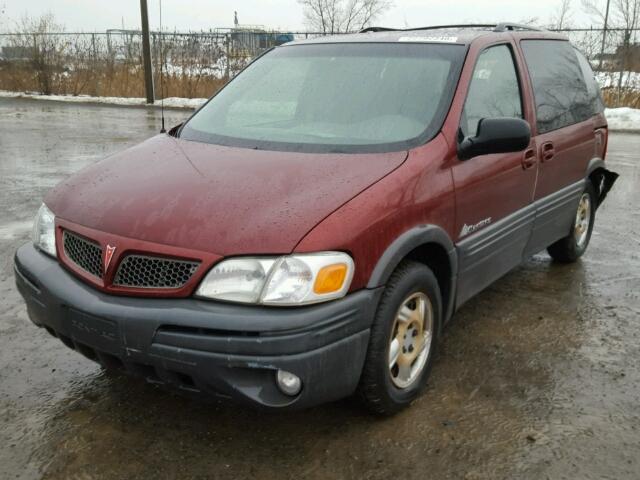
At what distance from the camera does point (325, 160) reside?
305 centimetres

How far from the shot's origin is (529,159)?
3.95 meters

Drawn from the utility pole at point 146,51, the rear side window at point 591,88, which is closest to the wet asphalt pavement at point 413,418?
the rear side window at point 591,88

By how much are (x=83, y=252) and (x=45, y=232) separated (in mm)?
412

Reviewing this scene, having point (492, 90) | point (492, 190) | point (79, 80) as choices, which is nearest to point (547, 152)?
point (492, 90)

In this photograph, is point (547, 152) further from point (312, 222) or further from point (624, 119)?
point (624, 119)

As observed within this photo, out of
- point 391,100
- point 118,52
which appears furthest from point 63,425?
point 118,52

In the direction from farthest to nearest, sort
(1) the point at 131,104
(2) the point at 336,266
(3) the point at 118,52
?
(3) the point at 118,52, (1) the point at 131,104, (2) the point at 336,266

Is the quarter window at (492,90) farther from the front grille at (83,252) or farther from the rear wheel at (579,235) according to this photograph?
the front grille at (83,252)

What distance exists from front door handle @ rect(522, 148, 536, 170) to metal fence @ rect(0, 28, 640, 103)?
18057mm

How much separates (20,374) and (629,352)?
341 cm

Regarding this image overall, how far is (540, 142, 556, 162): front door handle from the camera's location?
412cm

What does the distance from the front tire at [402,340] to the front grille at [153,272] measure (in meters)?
0.81

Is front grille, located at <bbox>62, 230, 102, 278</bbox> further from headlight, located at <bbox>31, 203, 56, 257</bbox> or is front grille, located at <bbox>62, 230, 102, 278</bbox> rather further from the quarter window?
the quarter window

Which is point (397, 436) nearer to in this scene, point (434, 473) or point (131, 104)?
point (434, 473)
